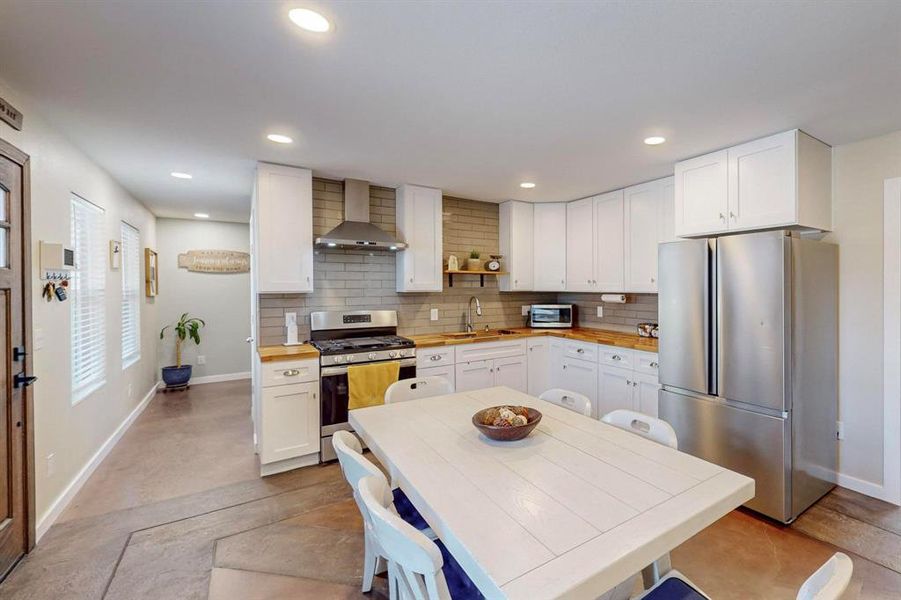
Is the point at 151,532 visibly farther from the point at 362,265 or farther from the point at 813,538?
the point at 813,538

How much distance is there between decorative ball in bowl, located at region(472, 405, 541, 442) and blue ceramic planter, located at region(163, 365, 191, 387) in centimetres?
535

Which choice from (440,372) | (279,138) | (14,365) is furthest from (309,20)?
(440,372)

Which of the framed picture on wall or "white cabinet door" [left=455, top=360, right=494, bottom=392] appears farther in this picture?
the framed picture on wall

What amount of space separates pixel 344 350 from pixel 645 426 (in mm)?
2261

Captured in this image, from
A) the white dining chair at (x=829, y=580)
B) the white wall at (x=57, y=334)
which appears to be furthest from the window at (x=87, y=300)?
the white dining chair at (x=829, y=580)

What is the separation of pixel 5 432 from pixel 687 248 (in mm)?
4093

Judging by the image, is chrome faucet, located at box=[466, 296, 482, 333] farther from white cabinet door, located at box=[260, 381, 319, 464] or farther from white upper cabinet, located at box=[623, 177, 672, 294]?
white cabinet door, located at box=[260, 381, 319, 464]

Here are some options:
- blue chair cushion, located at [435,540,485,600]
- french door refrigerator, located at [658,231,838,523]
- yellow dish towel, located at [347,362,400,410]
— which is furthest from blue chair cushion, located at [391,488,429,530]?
french door refrigerator, located at [658,231,838,523]

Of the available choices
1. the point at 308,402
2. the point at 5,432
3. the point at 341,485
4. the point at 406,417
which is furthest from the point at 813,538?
the point at 5,432

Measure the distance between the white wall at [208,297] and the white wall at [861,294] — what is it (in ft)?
22.4

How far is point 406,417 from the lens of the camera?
193cm

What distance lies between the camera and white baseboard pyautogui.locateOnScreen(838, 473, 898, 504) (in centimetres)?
261

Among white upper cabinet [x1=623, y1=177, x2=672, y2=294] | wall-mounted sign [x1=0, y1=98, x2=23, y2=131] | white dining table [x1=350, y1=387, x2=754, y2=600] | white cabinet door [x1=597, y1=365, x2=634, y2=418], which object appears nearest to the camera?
white dining table [x1=350, y1=387, x2=754, y2=600]

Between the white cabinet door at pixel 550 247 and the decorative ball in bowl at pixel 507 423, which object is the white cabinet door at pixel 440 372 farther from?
the decorative ball in bowl at pixel 507 423
